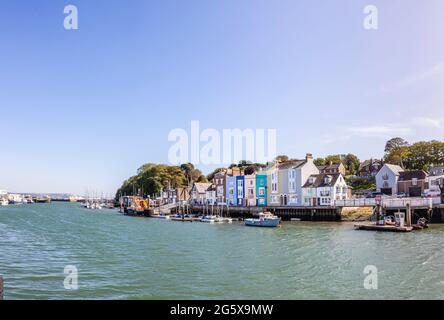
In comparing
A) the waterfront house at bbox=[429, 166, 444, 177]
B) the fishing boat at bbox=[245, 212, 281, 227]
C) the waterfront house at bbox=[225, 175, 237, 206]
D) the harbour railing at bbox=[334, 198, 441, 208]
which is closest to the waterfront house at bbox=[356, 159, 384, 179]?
the waterfront house at bbox=[429, 166, 444, 177]

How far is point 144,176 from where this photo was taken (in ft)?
443

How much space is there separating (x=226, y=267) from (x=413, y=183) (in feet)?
206

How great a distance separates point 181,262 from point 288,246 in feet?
36.0

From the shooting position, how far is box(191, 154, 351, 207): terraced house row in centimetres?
6800

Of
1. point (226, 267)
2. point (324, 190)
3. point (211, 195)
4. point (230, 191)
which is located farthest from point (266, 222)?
point (211, 195)

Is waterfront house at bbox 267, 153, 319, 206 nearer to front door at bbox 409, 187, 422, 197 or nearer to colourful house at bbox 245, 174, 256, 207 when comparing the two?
colourful house at bbox 245, 174, 256, 207

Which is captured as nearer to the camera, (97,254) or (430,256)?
(430,256)

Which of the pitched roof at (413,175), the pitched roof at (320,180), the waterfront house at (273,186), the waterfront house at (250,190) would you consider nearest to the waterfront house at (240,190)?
the waterfront house at (250,190)

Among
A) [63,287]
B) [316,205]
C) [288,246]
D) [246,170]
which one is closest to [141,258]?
[63,287]

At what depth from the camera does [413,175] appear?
74.8 meters

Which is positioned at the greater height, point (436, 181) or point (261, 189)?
point (436, 181)

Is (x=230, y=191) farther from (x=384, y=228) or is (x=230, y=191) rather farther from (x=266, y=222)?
(x=384, y=228)

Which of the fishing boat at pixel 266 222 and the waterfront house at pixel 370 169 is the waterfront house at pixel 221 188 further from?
the waterfront house at pixel 370 169
